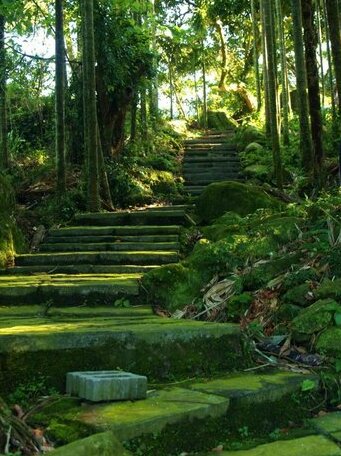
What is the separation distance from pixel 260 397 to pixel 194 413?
1.43 feet

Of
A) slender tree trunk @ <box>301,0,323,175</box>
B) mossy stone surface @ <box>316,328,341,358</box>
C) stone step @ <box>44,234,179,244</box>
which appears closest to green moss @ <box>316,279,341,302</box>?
mossy stone surface @ <box>316,328,341,358</box>

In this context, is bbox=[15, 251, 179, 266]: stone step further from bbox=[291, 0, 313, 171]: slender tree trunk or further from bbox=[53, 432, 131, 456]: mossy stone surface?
bbox=[291, 0, 313, 171]: slender tree trunk

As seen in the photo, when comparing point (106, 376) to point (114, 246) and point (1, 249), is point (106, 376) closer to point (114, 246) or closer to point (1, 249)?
point (1, 249)

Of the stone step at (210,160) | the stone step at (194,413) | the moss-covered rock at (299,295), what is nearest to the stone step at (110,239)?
the moss-covered rock at (299,295)

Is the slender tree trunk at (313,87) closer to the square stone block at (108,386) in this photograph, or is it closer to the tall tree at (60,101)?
the tall tree at (60,101)

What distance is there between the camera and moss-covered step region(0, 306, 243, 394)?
8.18ft

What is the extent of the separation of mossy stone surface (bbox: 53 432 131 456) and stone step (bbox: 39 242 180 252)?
4.10 metres

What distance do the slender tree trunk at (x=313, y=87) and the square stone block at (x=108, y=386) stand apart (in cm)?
647

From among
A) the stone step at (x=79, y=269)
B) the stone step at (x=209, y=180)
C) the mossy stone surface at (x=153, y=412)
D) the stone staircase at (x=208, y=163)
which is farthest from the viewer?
the stone staircase at (x=208, y=163)

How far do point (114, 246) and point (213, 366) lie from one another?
10.6 ft

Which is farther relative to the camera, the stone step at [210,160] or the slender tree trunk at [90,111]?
the stone step at [210,160]

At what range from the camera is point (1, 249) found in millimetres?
5324

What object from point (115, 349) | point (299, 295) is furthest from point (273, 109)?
point (115, 349)

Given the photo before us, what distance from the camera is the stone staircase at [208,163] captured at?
38.2ft
